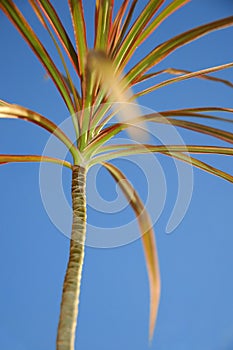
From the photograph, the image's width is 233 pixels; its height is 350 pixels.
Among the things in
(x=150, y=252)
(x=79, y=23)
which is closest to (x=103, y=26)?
(x=79, y=23)

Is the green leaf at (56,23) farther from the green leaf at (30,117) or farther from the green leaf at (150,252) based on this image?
the green leaf at (150,252)

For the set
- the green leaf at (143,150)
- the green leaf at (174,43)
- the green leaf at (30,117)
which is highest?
the green leaf at (174,43)

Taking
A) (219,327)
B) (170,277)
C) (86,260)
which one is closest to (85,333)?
(86,260)

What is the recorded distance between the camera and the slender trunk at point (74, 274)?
0.56 metres

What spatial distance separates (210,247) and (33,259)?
34.1 inches

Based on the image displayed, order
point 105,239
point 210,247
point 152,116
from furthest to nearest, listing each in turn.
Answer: point 210,247 → point 105,239 → point 152,116

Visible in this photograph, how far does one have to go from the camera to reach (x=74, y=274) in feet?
1.98

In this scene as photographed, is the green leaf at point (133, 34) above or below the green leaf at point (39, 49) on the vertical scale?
above

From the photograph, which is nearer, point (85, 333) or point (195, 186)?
point (85, 333)

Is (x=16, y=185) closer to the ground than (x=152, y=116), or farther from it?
farther from it

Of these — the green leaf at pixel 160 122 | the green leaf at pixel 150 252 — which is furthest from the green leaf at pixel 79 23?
the green leaf at pixel 150 252

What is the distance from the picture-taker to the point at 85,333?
225 cm

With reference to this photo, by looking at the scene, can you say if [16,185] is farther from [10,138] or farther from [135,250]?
[135,250]

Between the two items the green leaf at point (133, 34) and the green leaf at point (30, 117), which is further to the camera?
the green leaf at point (133, 34)
